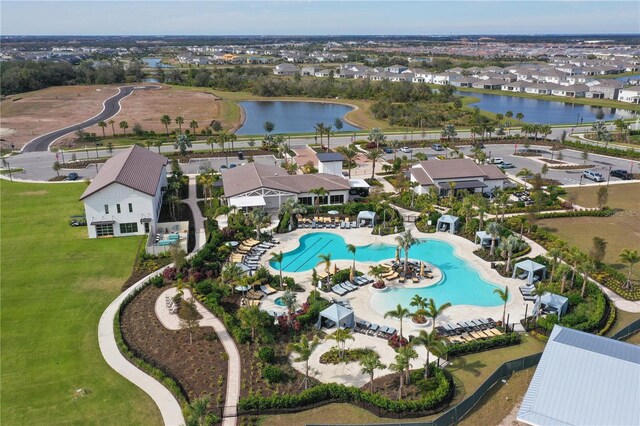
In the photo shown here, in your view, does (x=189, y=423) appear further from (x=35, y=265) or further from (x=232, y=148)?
(x=232, y=148)

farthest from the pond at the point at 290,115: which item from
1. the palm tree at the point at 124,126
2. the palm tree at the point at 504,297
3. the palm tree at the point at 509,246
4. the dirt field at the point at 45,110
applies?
the palm tree at the point at 504,297

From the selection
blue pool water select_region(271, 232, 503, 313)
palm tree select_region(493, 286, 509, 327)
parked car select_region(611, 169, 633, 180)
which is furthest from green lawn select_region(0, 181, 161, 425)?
parked car select_region(611, 169, 633, 180)

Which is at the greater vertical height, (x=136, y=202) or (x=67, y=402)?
(x=136, y=202)

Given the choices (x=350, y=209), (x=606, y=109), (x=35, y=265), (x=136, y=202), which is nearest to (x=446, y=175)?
(x=350, y=209)

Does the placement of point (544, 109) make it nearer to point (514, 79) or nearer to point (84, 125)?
point (514, 79)

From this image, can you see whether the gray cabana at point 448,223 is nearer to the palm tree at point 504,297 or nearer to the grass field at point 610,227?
the grass field at point 610,227

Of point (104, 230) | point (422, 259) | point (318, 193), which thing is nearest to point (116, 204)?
point (104, 230)

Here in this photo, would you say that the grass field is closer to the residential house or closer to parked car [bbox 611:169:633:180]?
parked car [bbox 611:169:633:180]

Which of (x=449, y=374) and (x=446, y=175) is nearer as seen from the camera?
(x=449, y=374)
